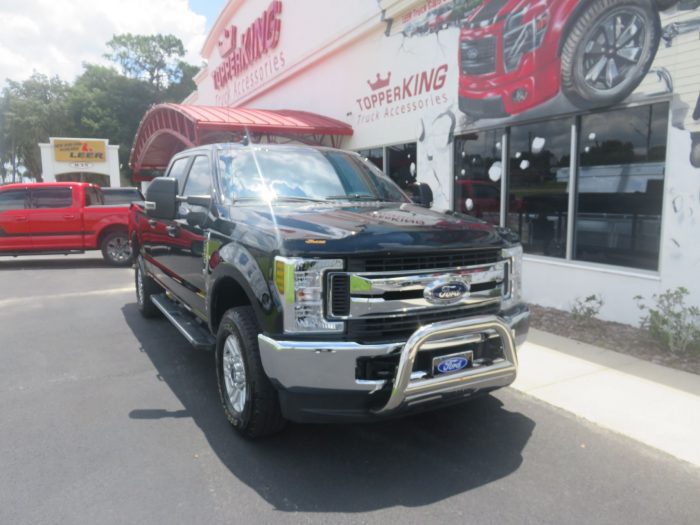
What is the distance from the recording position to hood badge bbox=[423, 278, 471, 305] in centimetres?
311

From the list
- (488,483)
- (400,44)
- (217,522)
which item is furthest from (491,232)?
(400,44)

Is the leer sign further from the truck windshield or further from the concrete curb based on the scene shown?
the concrete curb

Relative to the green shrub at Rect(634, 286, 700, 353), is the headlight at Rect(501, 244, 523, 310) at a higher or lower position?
higher

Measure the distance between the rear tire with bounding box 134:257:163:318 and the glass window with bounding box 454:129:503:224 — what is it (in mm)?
5032

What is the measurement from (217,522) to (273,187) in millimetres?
2464

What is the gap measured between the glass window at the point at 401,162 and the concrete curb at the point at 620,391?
5.29m

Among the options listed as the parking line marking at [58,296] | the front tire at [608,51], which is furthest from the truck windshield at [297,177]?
the parking line marking at [58,296]

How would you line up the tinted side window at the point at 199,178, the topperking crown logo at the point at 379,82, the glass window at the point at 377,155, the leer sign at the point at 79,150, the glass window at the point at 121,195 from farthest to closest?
the leer sign at the point at 79,150, the glass window at the point at 121,195, the glass window at the point at 377,155, the topperking crown logo at the point at 379,82, the tinted side window at the point at 199,178

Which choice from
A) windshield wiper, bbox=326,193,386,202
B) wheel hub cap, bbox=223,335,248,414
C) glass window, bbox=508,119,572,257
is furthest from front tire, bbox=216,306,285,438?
glass window, bbox=508,119,572,257

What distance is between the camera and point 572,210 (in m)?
6.90

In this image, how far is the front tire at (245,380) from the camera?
3172 millimetres

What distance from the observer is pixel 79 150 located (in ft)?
97.1

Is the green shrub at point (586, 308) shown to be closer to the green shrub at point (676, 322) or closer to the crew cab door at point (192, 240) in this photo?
the green shrub at point (676, 322)

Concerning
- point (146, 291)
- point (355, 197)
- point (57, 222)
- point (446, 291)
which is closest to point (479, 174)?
point (355, 197)
